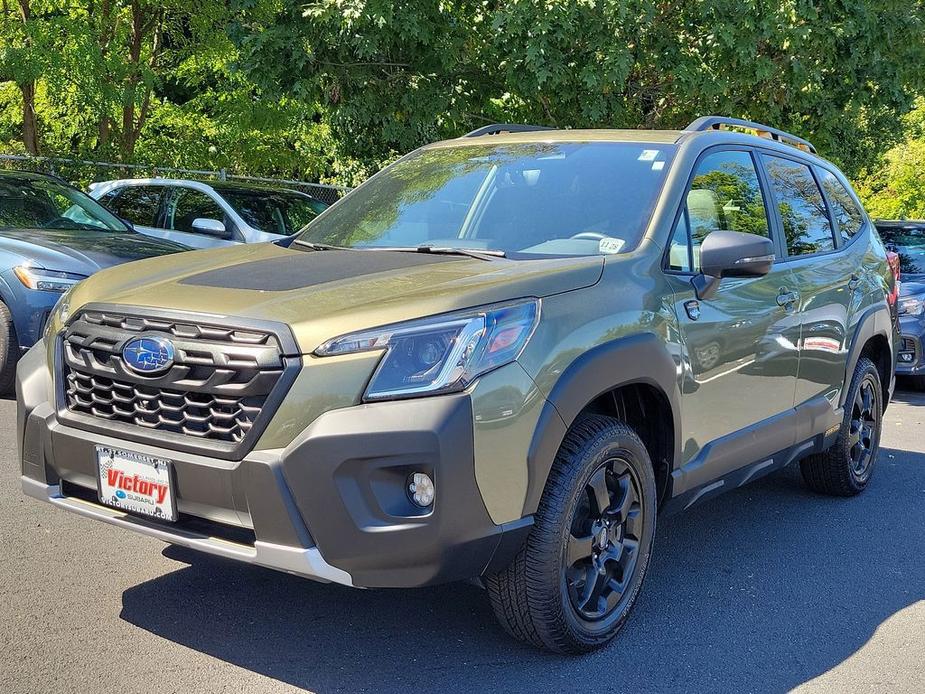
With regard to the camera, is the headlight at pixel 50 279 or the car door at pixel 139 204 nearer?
the headlight at pixel 50 279

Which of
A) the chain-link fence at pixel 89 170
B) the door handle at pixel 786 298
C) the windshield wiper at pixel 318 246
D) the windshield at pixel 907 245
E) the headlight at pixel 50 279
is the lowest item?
the windshield at pixel 907 245

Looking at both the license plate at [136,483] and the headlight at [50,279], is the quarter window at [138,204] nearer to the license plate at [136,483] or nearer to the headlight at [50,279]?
the headlight at [50,279]

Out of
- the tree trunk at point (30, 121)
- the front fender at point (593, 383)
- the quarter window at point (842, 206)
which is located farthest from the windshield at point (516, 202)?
the tree trunk at point (30, 121)

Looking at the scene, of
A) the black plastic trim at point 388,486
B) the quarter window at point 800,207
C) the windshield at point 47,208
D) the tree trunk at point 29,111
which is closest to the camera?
the black plastic trim at point 388,486

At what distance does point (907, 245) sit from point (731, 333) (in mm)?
7702

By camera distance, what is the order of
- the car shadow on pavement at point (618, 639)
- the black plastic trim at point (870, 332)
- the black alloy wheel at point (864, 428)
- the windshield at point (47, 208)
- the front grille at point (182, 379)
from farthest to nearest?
the windshield at point (47, 208)
the black alloy wheel at point (864, 428)
the black plastic trim at point (870, 332)
the car shadow on pavement at point (618, 639)
the front grille at point (182, 379)

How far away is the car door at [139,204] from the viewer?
11031 millimetres

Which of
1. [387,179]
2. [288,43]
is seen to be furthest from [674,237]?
[288,43]

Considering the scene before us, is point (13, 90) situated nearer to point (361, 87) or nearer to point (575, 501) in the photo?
point (361, 87)

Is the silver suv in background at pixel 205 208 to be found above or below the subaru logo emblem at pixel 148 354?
below

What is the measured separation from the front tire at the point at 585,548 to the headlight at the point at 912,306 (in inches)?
269

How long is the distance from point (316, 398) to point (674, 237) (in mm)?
1734

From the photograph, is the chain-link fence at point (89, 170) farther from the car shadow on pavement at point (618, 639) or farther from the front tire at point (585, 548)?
the front tire at point (585, 548)

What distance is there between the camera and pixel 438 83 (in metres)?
11.1
